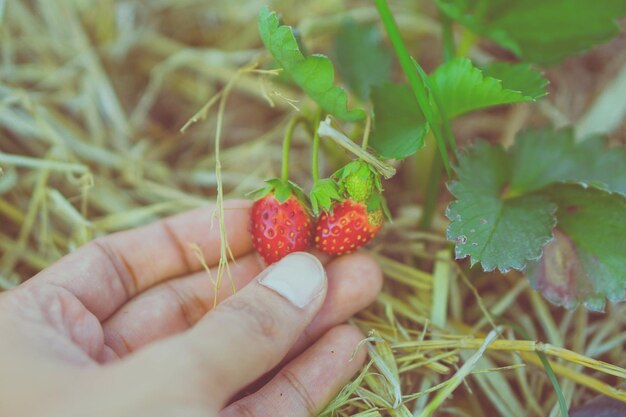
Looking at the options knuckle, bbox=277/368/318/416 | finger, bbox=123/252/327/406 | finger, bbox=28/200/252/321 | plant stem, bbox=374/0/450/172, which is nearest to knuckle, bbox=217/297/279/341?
finger, bbox=123/252/327/406

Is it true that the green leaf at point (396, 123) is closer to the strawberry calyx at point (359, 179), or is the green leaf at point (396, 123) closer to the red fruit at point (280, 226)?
the strawberry calyx at point (359, 179)

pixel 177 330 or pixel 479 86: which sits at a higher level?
pixel 479 86

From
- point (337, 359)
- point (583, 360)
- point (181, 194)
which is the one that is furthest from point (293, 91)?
point (583, 360)

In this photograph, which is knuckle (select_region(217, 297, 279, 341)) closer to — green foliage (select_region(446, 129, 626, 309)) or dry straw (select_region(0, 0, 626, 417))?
dry straw (select_region(0, 0, 626, 417))

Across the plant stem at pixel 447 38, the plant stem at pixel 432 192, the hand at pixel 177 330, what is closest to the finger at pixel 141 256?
the hand at pixel 177 330

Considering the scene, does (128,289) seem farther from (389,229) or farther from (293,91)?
(293,91)

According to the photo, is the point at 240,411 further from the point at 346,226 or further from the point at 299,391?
the point at 346,226

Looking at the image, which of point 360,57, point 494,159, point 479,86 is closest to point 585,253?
point 494,159
